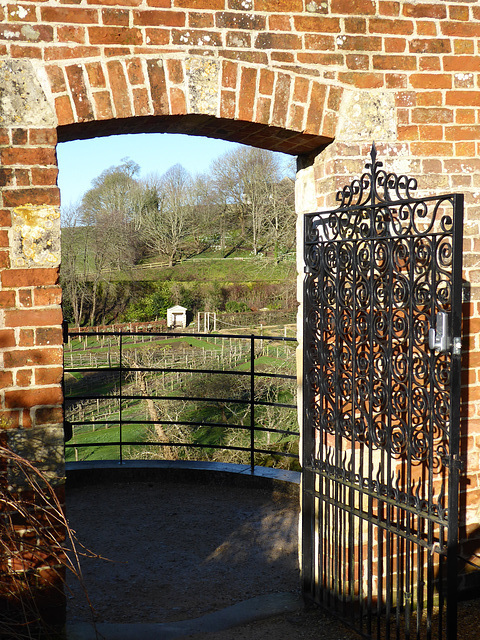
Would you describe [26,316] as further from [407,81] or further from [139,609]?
[407,81]

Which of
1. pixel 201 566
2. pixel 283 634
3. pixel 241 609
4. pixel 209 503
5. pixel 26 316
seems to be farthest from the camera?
pixel 209 503

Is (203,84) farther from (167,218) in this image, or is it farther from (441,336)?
(167,218)

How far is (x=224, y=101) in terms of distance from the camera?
9.84 ft

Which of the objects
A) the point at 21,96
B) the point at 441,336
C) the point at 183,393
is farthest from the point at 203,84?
the point at 183,393

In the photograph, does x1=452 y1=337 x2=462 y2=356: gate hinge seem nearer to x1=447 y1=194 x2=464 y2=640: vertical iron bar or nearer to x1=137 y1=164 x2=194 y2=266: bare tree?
x1=447 y1=194 x2=464 y2=640: vertical iron bar

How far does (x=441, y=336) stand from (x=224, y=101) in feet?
→ 5.04

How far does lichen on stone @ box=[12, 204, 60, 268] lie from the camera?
2.80 meters

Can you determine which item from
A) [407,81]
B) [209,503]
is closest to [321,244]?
[407,81]

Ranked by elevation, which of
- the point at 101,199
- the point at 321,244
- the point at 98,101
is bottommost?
the point at 321,244

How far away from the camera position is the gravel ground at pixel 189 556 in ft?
10.7

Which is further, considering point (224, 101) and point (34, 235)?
point (224, 101)

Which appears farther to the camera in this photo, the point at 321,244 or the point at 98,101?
the point at 321,244

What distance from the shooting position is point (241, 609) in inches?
132

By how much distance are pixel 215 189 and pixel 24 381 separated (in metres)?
23.4
